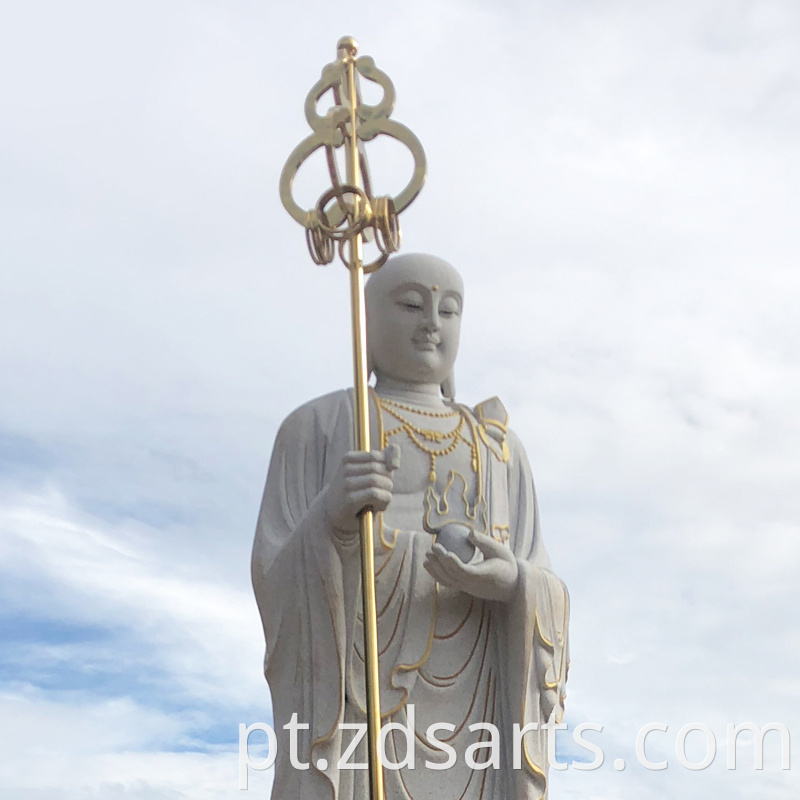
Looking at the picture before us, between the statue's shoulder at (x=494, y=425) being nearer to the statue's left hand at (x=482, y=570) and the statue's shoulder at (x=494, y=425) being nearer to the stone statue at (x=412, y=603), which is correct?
the stone statue at (x=412, y=603)

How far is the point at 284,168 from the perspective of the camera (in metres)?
7.69

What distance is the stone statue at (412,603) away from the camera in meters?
7.32

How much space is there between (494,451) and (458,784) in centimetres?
168

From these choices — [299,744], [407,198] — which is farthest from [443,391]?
[299,744]

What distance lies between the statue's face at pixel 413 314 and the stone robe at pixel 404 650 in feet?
1.56

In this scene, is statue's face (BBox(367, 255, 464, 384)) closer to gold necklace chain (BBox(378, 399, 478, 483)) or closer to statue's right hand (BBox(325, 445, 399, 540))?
gold necklace chain (BBox(378, 399, 478, 483))

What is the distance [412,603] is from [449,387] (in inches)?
53.7

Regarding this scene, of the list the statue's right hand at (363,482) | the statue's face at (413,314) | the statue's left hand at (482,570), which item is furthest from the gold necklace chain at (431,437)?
the statue's right hand at (363,482)

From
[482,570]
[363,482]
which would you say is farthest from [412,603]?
[363,482]

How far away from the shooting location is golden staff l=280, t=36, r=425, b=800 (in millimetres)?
6859

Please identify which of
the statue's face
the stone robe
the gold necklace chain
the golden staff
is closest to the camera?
the golden staff

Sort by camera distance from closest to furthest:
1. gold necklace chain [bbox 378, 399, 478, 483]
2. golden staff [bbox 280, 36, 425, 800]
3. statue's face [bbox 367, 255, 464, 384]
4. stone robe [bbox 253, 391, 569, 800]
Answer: golden staff [bbox 280, 36, 425, 800] → stone robe [bbox 253, 391, 569, 800] → gold necklace chain [bbox 378, 399, 478, 483] → statue's face [bbox 367, 255, 464, 384]

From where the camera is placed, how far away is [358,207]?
→ 7.31m

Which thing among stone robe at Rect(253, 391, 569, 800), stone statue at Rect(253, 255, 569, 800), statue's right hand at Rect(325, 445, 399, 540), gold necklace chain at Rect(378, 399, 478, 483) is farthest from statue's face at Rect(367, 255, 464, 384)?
statue's right hand at Rect(325, 445, 399, 540)
